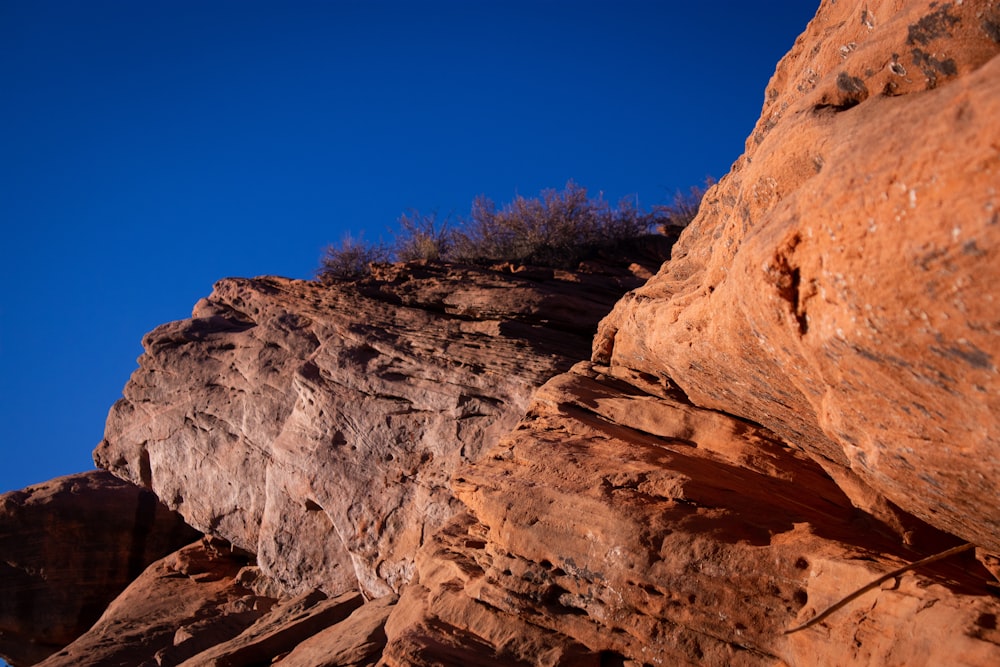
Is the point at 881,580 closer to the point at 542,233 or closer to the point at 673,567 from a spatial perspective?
the point at 673,567

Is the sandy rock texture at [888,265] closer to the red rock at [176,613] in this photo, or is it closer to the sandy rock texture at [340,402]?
the sandy rock texture at [340,402]

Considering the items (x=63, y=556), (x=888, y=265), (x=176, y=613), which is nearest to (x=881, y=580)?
(x=888, y=265)

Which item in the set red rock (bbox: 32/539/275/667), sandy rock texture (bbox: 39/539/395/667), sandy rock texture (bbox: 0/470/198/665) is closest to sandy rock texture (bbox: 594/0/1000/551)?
sandy rock texture (bbox: 39/539/395/667)

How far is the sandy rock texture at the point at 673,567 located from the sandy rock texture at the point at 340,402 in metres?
2.39

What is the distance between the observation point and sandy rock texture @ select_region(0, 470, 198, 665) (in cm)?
1243

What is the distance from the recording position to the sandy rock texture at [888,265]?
107 inches

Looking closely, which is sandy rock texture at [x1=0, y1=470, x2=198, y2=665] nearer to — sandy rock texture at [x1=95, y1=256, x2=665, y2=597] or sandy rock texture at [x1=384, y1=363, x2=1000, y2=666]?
sandy rock texture at [x1=95, y1=256, x2=665, y2=597]

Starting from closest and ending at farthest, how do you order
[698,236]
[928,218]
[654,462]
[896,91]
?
1. [928,218]
2. [896,91]
3. [654,462]
4. [698,236]

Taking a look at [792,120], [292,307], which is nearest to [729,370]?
[792,120]

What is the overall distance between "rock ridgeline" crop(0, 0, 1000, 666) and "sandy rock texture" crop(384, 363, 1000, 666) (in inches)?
0.7

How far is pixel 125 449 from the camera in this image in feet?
39.0

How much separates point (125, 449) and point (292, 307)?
3.64 m

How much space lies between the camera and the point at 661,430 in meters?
6.54

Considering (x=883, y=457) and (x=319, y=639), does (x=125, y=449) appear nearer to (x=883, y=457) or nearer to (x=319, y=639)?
(x=319, y=639)
